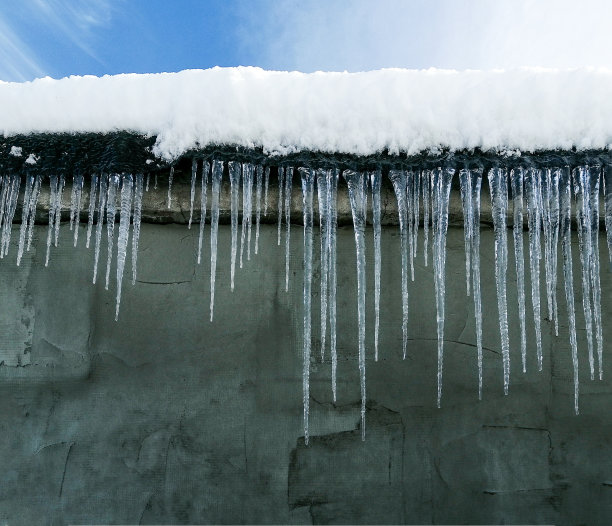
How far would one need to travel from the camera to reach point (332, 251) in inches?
84.4

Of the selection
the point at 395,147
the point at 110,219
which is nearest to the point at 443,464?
the point at 395,147

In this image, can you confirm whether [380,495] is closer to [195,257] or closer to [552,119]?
[195,257]

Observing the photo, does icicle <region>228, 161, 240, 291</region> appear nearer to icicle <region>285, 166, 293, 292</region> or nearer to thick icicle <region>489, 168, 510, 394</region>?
icicle <region>285, 166, 293, 292</region>

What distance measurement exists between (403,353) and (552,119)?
114 centimetres

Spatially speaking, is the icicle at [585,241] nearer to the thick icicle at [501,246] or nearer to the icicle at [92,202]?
the thick icicle at [501,246]

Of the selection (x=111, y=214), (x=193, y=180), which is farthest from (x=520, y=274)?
(x=111, y=214)

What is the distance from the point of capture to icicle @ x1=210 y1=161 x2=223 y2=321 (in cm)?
204

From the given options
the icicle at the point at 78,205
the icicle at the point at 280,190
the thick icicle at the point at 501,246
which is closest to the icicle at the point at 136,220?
the icicle at the point at 78,205

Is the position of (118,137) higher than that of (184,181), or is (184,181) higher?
(118,137)

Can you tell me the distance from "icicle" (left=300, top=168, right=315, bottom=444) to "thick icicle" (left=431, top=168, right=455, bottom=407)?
52 cm

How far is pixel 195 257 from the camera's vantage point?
2.24m

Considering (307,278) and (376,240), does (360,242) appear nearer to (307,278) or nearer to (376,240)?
(376,240)

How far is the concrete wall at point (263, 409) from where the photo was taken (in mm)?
Answer: 2062

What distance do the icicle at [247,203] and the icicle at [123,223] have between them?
498 mm
